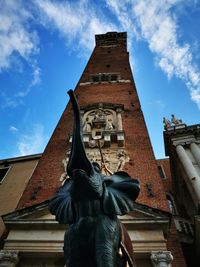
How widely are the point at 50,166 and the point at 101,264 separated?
8821mm

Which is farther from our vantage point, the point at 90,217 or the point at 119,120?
the point at 119,120

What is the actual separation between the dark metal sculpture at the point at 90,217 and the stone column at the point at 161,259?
125 inches

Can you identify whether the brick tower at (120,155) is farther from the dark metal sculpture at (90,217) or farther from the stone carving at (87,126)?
the dark metal sculpture at (90,217)

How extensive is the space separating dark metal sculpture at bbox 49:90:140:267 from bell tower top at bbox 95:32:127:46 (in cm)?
3189

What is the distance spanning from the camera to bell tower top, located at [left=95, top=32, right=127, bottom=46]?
33.3m

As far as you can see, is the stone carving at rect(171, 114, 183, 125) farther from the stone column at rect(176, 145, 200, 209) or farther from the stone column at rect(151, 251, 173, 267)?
the stone column at rect(151, 251, 173, 267)

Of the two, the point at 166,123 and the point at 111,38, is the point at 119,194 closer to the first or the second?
the point at 166,123

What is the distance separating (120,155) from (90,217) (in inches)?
320

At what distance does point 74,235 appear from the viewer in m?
3.00

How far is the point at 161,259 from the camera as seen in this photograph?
610cm

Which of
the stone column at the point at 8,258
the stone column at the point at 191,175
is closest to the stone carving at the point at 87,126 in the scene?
the stone column at the point at 191,175

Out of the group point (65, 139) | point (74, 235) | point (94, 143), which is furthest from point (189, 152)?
point (74, 235)

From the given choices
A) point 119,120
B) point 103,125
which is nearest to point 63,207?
point 103,125

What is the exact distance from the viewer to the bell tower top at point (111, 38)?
33281mm
